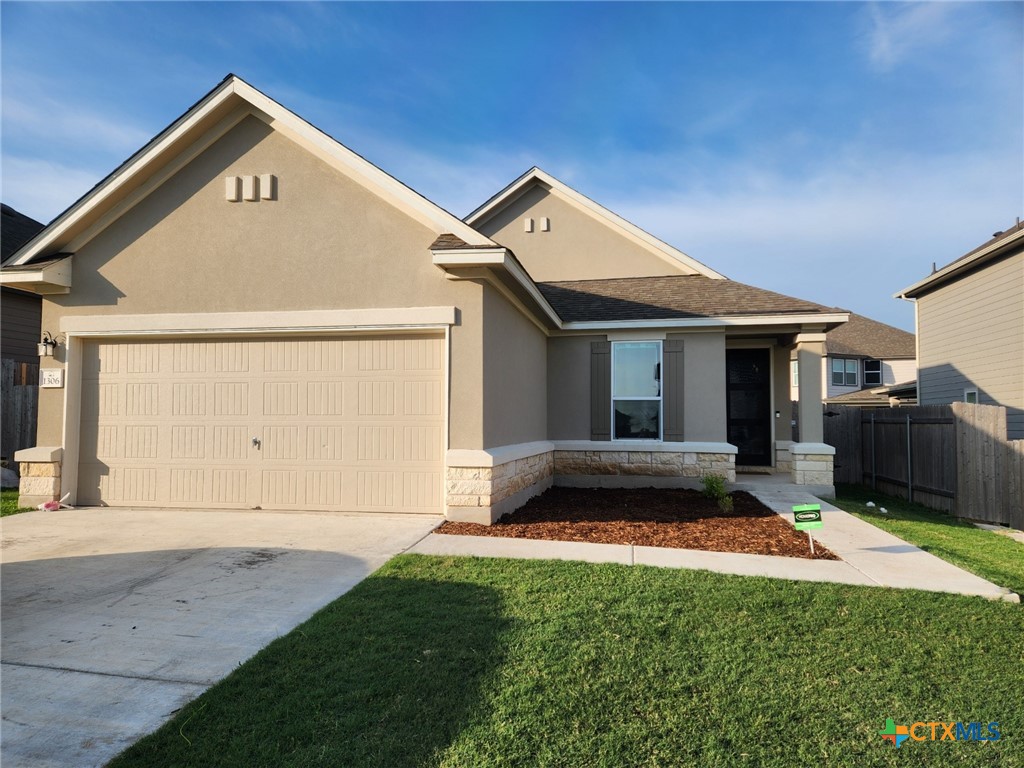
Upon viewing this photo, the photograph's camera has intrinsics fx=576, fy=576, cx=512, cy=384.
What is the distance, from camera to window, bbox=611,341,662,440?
11.1 metres

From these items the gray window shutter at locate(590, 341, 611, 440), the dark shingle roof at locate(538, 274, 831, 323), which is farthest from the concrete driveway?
the dark shingle roof at locate(538, 274, 831, 323)

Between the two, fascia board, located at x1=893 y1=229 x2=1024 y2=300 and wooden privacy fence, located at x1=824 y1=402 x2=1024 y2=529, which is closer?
wooden privacy fence, located at x1=824 y1=402 x2=1024 y2=529

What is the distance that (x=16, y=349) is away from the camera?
44.7 feet

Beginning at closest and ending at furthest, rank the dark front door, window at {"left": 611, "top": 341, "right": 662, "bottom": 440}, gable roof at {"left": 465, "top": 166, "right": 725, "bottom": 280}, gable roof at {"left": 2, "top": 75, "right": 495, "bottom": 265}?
gable roof at {"left": 2, "top": 75, "right": 495, "bottom": 265}
window at {"left": 611, "top": 341, "right": 662, "bottom": 440}
the dark front door
gable roof at {"left": 465, "top": 166, "right": 725, "bottom": 280}

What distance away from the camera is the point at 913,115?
10930 mm

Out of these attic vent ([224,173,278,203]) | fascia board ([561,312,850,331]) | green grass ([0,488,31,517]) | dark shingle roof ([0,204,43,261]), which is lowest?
green grass ([0,488,31,517])

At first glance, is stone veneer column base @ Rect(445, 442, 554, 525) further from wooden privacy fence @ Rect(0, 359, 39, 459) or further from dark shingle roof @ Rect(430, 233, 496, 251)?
wooden privacy fence @ Rect(0, 359, 39, 459)

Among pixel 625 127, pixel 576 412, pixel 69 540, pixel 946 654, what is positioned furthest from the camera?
pixel 625 127

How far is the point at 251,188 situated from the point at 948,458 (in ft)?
41.4

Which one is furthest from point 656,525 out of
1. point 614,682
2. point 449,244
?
point 449,244

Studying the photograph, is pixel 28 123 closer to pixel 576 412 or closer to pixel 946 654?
pixel 576 412

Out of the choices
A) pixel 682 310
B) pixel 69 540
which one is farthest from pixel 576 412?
pixel 69 540

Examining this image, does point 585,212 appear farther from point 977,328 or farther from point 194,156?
point 977,328

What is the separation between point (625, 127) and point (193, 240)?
9.52 metres
